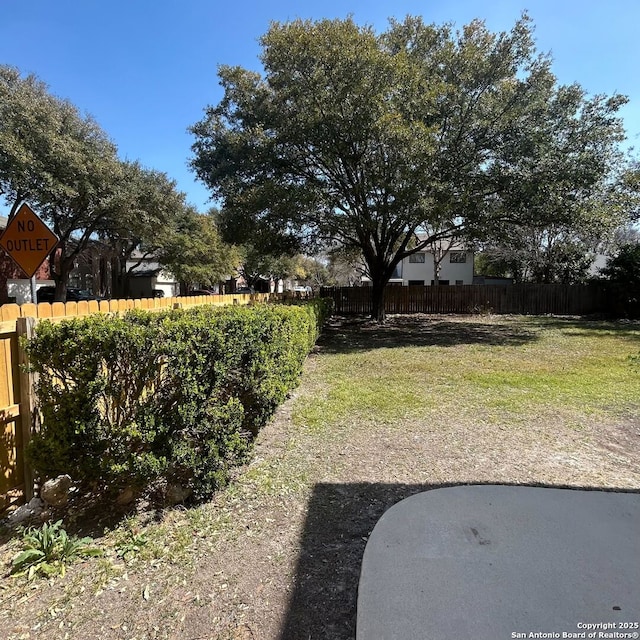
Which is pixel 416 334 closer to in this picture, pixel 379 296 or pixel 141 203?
pixel 379 296

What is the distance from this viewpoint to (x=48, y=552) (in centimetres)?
253

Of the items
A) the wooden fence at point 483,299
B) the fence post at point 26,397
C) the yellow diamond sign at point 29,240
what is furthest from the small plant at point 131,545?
the wooden fence at point 483,299

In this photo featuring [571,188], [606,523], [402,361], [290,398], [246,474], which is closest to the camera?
[606,523]

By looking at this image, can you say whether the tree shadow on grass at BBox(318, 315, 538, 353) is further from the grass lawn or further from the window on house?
the window on house

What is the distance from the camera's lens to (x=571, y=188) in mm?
11492

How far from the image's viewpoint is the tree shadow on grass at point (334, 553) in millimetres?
2023

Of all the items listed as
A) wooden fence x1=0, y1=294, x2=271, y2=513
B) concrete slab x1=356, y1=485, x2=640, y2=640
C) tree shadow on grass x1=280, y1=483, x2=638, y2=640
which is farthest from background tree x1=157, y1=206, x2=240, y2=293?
concrete slab x1=356, y1=485, x2=640, y2=640

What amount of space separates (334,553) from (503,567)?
960mm

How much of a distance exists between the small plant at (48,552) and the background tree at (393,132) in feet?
31.5

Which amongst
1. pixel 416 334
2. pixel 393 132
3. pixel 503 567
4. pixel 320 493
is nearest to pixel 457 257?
pixel 416 334

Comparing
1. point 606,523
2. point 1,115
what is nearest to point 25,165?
point 1,115

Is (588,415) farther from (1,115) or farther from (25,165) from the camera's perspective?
(1,115)

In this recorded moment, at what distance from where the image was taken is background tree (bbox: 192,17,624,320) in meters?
10.5

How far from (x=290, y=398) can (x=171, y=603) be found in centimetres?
396
